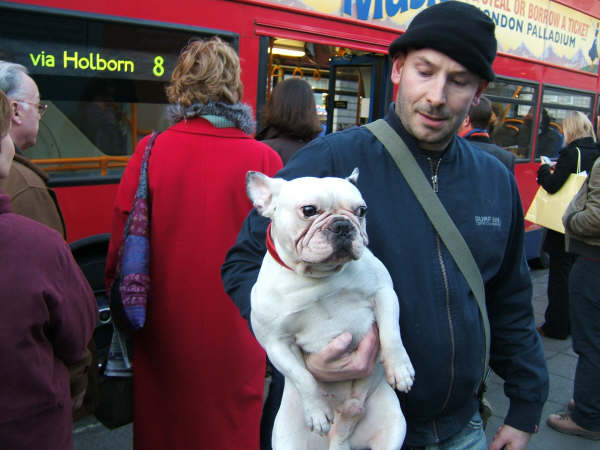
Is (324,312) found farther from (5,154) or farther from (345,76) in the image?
(345,76)

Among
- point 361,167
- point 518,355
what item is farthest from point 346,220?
point 518,355

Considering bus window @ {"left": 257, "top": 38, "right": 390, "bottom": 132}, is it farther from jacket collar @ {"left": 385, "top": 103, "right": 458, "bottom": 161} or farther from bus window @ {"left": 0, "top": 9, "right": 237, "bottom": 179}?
jacket collar @ {"left": 385, "top": 103, "right": 458, "bottom": 161}

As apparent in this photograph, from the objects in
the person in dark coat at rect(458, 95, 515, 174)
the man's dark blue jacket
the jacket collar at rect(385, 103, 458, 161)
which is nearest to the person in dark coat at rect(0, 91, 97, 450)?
the man's dark blue jacket

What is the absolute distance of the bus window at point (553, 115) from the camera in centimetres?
855

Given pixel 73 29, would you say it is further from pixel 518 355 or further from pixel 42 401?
pixel 518 355

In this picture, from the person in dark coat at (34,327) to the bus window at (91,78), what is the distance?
1742 millimetres

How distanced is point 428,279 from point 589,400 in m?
3.34

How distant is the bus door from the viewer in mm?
6023

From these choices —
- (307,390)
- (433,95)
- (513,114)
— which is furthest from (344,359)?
(513,114)

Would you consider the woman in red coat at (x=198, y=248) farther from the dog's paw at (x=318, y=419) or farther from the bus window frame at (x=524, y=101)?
the bus window frame at (x=524, y=101)

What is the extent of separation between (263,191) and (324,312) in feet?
1.20

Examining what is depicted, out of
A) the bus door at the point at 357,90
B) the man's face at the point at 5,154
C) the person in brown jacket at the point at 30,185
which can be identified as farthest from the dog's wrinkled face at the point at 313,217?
the bus door at the point at 357,90

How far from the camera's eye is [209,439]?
2.89m

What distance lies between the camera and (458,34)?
1.66 metres
